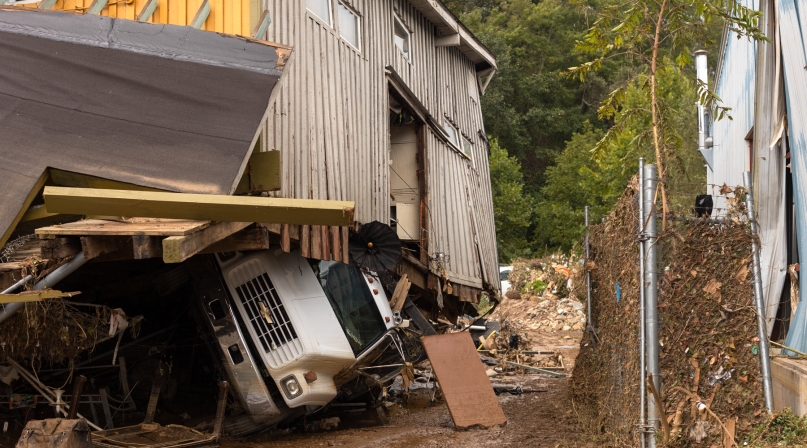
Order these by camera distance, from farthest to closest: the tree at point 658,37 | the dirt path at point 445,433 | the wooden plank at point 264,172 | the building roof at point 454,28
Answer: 1. the building roof at point 454,28
2. the dirt path at point 445,433
3. the wooden plank at point 264,172
4. the tree at point 658,37

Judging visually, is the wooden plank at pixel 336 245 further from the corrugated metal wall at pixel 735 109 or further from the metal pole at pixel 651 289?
the corrugated metal wall at pixel 735 109

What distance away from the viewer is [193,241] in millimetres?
7543

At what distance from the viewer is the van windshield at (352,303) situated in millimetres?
10289

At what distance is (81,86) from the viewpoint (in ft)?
29.8

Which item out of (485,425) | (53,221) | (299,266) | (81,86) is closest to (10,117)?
(81,86)

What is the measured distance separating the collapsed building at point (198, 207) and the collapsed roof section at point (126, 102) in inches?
0.8

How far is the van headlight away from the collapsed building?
0.02 metres

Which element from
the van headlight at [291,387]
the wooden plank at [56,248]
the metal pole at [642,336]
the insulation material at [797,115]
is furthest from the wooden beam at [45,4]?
the insulation material at [797,115]

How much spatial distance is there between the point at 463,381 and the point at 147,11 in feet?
20.0

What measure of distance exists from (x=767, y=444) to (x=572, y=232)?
121 ft

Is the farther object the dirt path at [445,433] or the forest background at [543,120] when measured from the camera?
the forest background at [543,120]

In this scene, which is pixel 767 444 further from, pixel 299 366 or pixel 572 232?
pixel 572 232

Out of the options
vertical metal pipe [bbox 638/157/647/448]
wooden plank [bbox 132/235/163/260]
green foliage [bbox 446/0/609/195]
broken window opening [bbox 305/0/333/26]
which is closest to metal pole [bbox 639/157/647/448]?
vertical metal pipe [bbox 638/157/647/448]

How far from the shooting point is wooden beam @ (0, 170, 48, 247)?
7.93 m
